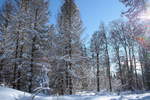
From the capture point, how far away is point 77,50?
43.7 ft

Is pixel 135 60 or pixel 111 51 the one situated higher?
pixel 111 51

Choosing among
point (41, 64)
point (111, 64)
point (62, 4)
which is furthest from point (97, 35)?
point (41, 64)

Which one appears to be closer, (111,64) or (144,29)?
(144,29)

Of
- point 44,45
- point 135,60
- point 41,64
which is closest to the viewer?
point 41,64

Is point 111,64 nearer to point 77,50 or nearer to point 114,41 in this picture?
point 114,41

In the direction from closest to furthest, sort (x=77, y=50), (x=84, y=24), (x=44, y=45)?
(x=44, y=45), (x=77, y=50), (x=84, y=24)

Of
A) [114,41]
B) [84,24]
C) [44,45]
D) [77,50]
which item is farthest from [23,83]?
[114,41]

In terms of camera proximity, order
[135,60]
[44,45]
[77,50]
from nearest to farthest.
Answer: [44,45] < [77,50] < [135,60]

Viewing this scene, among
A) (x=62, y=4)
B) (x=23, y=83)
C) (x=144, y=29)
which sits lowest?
(x=23, y=83)

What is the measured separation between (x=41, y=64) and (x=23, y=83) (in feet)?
7.73

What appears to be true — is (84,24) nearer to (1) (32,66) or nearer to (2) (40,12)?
(2) (40,12)

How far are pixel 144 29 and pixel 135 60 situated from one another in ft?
39.7

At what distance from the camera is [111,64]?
72.3ft

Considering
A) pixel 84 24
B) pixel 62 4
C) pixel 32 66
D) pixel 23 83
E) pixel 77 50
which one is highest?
pixel 62 4
